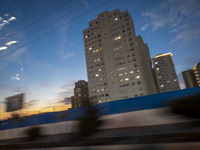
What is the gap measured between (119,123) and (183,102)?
462 centimetres

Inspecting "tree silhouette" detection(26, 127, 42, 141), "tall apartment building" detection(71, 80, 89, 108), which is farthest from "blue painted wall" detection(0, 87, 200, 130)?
"tall apartment building" detection(71, 80, 89, 108)

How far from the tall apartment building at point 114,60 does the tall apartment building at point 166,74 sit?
154ft

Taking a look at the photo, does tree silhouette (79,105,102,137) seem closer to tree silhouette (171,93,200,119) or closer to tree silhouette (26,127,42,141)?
tree silhouette (171,93,200,119)

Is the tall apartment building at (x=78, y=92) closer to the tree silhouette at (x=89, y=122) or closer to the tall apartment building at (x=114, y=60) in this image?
the tall apartment building at (x=114, y=60)

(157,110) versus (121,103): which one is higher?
(121,103)

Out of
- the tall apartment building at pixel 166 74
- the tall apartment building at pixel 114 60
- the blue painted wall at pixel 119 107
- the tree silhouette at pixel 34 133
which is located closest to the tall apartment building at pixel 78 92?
the tall apartment building at pixel 114 60

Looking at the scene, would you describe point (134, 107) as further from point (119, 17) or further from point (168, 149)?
point (119, 17)

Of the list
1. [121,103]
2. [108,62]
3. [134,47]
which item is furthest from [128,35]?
[121,103]

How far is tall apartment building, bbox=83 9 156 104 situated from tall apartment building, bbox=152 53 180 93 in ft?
154

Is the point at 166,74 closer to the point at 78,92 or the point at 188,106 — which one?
the point at 78,92

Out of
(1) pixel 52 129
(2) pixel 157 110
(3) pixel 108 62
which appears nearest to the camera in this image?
(2) pixel 157 110

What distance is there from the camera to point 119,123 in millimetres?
10172

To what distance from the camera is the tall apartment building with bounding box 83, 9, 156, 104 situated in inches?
2621

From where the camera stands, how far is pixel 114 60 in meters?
73.2
